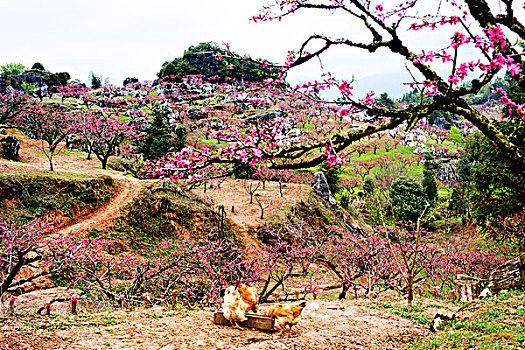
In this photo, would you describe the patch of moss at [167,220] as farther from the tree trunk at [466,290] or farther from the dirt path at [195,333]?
the tree trunk at [466,290]

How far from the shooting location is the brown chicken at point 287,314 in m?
5.61

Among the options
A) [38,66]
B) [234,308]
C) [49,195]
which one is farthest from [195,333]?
[38,66]

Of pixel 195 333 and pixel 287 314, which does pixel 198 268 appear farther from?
pixel 287 314

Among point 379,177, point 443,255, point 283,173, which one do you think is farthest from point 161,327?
point 379,177

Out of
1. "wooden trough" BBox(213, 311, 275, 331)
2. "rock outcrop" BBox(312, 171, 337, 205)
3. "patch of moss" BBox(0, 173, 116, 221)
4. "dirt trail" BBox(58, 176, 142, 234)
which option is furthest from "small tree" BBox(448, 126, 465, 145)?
"wooden trough" BBox(213, 311, 275, 331)

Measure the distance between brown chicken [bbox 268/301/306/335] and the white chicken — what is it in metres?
0.51

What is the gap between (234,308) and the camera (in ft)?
19.0

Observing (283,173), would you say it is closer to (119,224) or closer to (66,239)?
(119,224)

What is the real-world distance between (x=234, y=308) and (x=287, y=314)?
96 centimetres

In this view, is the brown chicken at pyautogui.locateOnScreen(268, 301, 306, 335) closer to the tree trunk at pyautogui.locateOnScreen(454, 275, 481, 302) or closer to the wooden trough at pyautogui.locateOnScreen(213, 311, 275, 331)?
the wooden trough at pyautogui.locateOnScreen(213, 311, 275, 331)

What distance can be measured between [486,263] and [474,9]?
1840 cm

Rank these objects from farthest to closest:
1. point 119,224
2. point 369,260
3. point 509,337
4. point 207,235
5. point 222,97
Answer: point 222,97 → point 207,235 → point 119,224 → point 369,260 → point 509,337

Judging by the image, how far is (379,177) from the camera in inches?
1604

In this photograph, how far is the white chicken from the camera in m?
5.77
